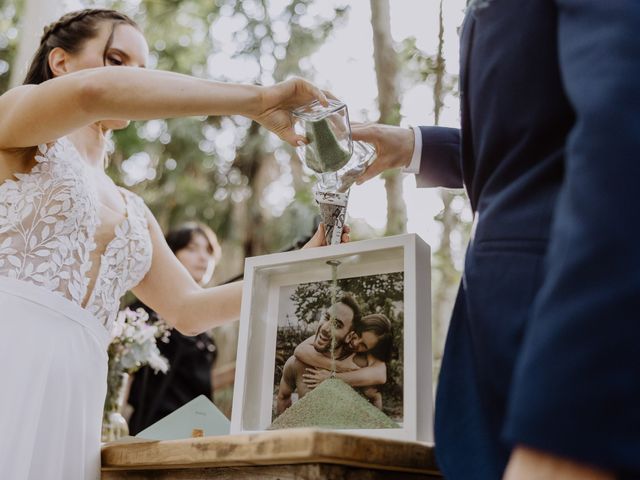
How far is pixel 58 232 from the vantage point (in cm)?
162

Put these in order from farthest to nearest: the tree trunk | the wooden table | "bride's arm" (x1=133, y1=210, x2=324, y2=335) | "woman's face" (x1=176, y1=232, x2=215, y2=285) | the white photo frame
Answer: "woman's face" (x1=176, y1=232, x2=215, y2=285), the tree trunk, "bride's arm" (x1=133, y1=210, x2=324, y2=335), the white photo frame, the wooden table

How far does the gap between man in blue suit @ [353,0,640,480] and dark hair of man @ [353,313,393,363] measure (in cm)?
23

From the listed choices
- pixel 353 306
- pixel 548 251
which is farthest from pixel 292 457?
pixel 548 251

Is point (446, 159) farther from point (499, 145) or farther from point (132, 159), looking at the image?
point (132, 159)

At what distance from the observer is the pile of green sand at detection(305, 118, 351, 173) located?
1382mm

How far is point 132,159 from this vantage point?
10406 millimetres

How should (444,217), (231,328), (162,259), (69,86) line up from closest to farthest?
(69,86), (162,259), (444,217), (231,328)

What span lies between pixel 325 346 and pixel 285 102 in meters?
0.48

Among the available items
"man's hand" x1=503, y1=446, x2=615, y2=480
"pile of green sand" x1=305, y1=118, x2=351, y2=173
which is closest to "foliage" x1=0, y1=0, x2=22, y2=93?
"pile of green sand" x1=305, y1=118, x2=351, y2=173

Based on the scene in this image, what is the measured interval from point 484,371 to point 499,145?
0.27 meters

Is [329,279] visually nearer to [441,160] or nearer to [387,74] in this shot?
[441,160]

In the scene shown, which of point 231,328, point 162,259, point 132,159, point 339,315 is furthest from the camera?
point 132,159

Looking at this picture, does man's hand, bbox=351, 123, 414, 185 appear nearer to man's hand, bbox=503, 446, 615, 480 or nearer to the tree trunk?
man's hand, bbox=503, 446, 615, 480

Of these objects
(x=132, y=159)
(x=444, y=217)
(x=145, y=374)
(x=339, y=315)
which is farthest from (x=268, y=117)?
(x=132, y=159)
